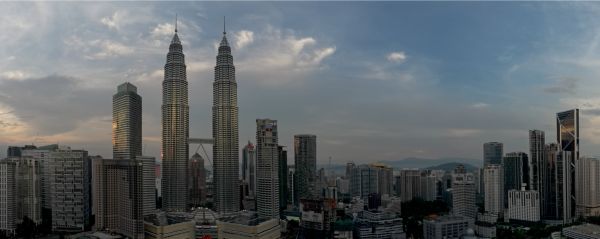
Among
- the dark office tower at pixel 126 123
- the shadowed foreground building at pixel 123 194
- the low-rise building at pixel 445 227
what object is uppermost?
the dark office tower at pixel 126 123

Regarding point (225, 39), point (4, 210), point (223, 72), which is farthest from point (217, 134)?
point (4, 210)

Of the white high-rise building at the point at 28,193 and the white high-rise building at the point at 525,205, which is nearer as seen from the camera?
the white high-rise building at the point at 28,193

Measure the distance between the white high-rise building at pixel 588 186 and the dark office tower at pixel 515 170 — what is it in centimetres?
296

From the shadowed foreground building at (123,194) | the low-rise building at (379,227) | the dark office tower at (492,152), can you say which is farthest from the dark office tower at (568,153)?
the shadowed foreground building at (123,194)

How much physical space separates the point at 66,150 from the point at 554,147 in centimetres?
1892

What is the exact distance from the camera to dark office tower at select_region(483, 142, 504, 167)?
2844 centimetres

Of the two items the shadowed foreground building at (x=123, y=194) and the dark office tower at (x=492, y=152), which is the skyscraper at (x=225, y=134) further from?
the dark office tower at (x=492, y=152)

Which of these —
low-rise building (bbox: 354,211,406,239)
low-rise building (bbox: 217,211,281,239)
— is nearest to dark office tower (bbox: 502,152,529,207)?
low-rise building (bbox: 354,211,406,239)

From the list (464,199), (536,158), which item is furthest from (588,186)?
(464,199)

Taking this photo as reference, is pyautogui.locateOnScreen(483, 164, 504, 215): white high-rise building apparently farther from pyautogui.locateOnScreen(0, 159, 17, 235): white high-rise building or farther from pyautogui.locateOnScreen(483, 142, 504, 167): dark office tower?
pyautogui.locateOnScreen(0, 159, 17, 235): white high-rise building

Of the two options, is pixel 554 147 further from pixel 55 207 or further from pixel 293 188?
pixel 55 207

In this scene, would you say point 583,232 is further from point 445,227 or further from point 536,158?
point 536,158

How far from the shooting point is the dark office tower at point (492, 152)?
28438 mm

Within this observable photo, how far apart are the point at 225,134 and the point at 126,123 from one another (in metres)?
4.25
